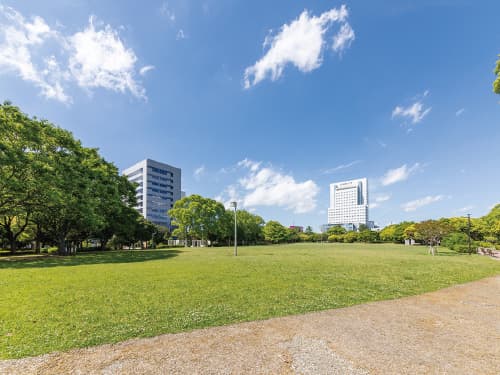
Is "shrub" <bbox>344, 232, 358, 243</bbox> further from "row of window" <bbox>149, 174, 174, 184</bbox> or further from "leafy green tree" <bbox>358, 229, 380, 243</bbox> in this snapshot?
"row of window" <bbox>149, 174, 174, 184</bbox>

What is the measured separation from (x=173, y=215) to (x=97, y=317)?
4822 centimetres

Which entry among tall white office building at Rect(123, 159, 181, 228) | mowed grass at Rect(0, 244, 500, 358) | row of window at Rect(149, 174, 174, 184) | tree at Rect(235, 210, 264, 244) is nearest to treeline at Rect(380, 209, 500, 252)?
mowed grass at Rect(0, 244, 500, 358)

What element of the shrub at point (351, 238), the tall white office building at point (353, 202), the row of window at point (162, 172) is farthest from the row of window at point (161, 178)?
the tall white office building at point (353, 202)

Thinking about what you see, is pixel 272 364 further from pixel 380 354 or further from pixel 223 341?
pixel 380 354

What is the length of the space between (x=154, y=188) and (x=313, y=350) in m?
108

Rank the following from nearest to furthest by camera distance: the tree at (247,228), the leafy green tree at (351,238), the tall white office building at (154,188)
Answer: the tree at (247,228)
the leafy green tree at (351,238)
the tall white office building at (154,188)

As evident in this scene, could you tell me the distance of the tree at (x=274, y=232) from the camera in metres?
75.9

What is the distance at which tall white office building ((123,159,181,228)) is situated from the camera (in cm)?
9931

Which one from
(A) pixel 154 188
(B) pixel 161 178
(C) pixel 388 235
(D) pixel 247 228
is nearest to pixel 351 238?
(C) pixel 388 235

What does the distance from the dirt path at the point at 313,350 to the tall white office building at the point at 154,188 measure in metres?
101

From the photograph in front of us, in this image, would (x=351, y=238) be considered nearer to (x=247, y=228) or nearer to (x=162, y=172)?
(x=247, y=228)

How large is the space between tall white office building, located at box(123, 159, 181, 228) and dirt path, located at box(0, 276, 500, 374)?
101235mm

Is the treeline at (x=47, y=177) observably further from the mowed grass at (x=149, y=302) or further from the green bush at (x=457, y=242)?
the green bush at (x=457, y=242)

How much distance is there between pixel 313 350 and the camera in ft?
13.7
